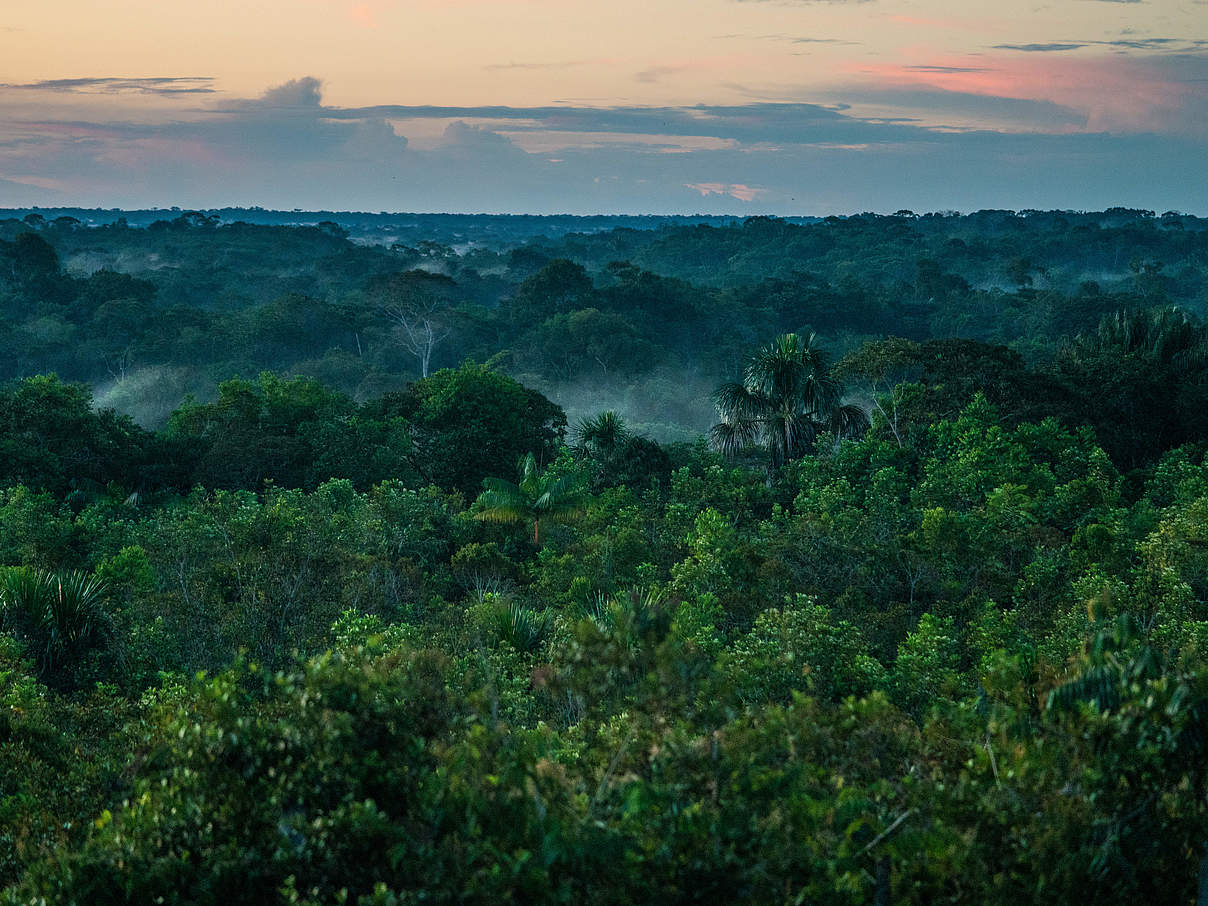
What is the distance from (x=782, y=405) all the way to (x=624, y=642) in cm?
2032

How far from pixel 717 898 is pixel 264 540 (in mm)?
13885

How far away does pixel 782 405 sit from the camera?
2734cm

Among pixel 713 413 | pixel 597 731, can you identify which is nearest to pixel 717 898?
pixel 597 731

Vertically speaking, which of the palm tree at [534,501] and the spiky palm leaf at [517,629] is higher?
the spiky palm leaf at [517,629]

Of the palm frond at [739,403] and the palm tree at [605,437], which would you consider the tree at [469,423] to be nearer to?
the palm tree at [605,437]

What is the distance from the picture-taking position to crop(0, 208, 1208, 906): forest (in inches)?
261

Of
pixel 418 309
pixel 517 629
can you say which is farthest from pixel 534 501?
pixel 418 309

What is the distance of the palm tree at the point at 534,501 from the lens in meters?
22.1

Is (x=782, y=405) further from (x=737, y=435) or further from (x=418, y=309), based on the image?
(x=418, y=309)

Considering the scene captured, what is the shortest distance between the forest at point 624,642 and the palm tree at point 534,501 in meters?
0.08

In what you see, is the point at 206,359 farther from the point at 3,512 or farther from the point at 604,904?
the point at 604,904

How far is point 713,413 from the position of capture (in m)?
59.1

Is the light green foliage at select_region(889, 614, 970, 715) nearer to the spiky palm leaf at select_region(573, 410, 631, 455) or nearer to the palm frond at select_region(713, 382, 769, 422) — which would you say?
the palm frond at select_region(713, 382, 769, 422)

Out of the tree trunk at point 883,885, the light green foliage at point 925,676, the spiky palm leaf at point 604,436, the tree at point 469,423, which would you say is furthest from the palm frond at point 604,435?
the tree trunk at point 883,885
